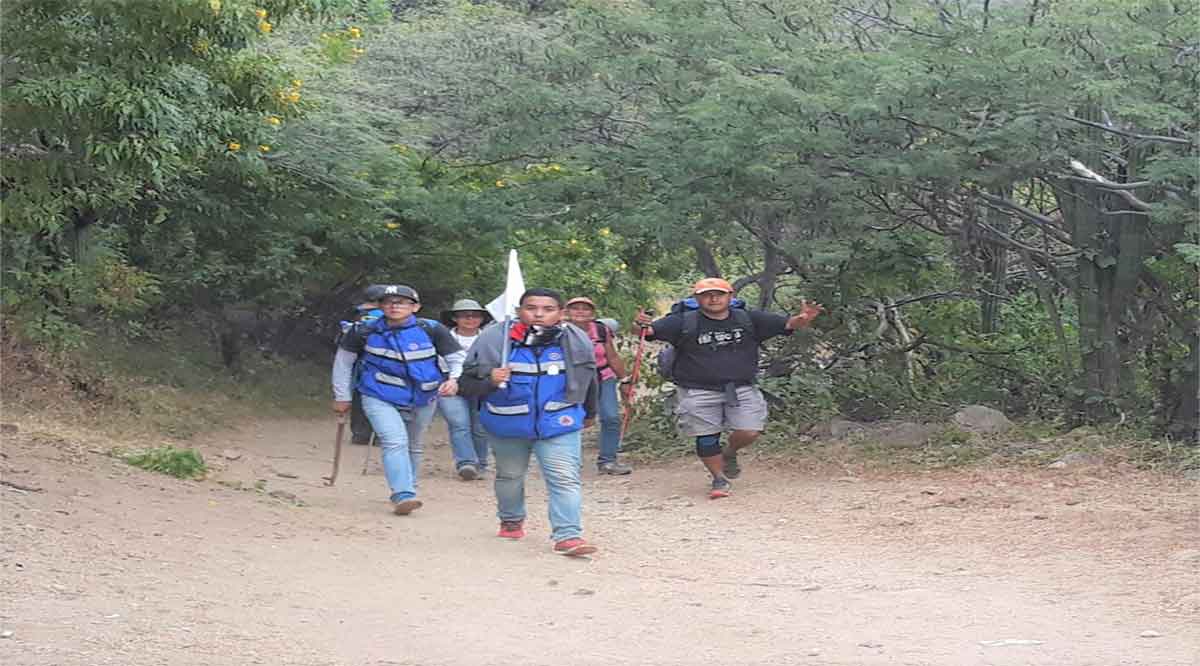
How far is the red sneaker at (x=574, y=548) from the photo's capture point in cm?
837

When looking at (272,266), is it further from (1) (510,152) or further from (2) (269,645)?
(2) (269,645)

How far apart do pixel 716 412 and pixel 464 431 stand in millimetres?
2581

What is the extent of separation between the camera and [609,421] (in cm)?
1277

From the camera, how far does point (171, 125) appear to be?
8836 millimetres

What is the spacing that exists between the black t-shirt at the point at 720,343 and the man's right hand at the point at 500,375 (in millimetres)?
2394

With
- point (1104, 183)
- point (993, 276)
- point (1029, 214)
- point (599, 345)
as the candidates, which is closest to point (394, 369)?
point (599, 345)

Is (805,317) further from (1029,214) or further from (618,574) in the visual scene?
(1029,214)

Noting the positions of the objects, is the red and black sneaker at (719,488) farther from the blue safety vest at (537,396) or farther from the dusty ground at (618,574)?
the blue safety vest at (537,396)

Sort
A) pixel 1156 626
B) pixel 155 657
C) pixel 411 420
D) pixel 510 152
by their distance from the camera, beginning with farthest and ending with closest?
pixel 510 152, pixel 411 420, pixel 1156 626, pixel 155 657

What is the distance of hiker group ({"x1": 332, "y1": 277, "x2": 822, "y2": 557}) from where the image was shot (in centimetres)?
843

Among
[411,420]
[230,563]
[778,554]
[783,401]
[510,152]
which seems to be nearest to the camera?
[230,563]

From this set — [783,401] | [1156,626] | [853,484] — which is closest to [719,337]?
[853,484]

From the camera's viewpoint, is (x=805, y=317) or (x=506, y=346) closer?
(x=506, y=346)

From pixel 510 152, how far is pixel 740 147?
138 inches
